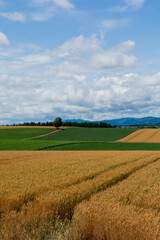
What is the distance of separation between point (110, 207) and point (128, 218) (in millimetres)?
853

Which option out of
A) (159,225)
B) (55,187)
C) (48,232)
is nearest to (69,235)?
(48,232)

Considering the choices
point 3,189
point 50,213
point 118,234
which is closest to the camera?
point 118,234

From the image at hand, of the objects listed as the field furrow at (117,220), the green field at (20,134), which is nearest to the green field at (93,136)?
the green field at (20,134)

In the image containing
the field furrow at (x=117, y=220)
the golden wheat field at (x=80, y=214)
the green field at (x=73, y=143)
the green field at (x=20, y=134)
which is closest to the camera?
the field furrow at (x=117, y=220)

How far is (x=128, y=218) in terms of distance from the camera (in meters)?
5.70

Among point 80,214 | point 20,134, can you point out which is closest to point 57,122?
point 20,134

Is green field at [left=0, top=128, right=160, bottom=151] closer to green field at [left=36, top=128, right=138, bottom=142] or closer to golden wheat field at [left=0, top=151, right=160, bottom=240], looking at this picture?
green field at [left=36, top=128, right=138, bottom=142]

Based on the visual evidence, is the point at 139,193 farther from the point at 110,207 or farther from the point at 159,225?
the point at 159,225

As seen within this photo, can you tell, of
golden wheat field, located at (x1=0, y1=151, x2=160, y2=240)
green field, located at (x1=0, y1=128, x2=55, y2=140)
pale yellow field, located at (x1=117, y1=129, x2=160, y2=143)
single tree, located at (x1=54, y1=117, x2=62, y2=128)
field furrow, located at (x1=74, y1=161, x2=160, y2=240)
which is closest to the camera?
field furrow, located at (x1=74, y1=161, x2=160, y2=240)

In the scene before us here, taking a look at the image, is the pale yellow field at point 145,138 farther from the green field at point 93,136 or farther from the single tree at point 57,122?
the single tree at point 57,122

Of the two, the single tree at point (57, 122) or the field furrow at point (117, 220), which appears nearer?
the field furrow at point (117, 220)

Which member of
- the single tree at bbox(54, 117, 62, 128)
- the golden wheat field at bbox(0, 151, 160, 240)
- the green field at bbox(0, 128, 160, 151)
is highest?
the single tree at bbox(54, 117, 62, 128)

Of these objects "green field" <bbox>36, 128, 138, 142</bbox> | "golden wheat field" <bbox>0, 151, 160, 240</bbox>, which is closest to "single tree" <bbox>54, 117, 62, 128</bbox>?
"green field" <bbox>36, 128, 138, 142</bbox>

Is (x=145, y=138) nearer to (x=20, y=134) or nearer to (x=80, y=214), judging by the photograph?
(x=20, y=134)
